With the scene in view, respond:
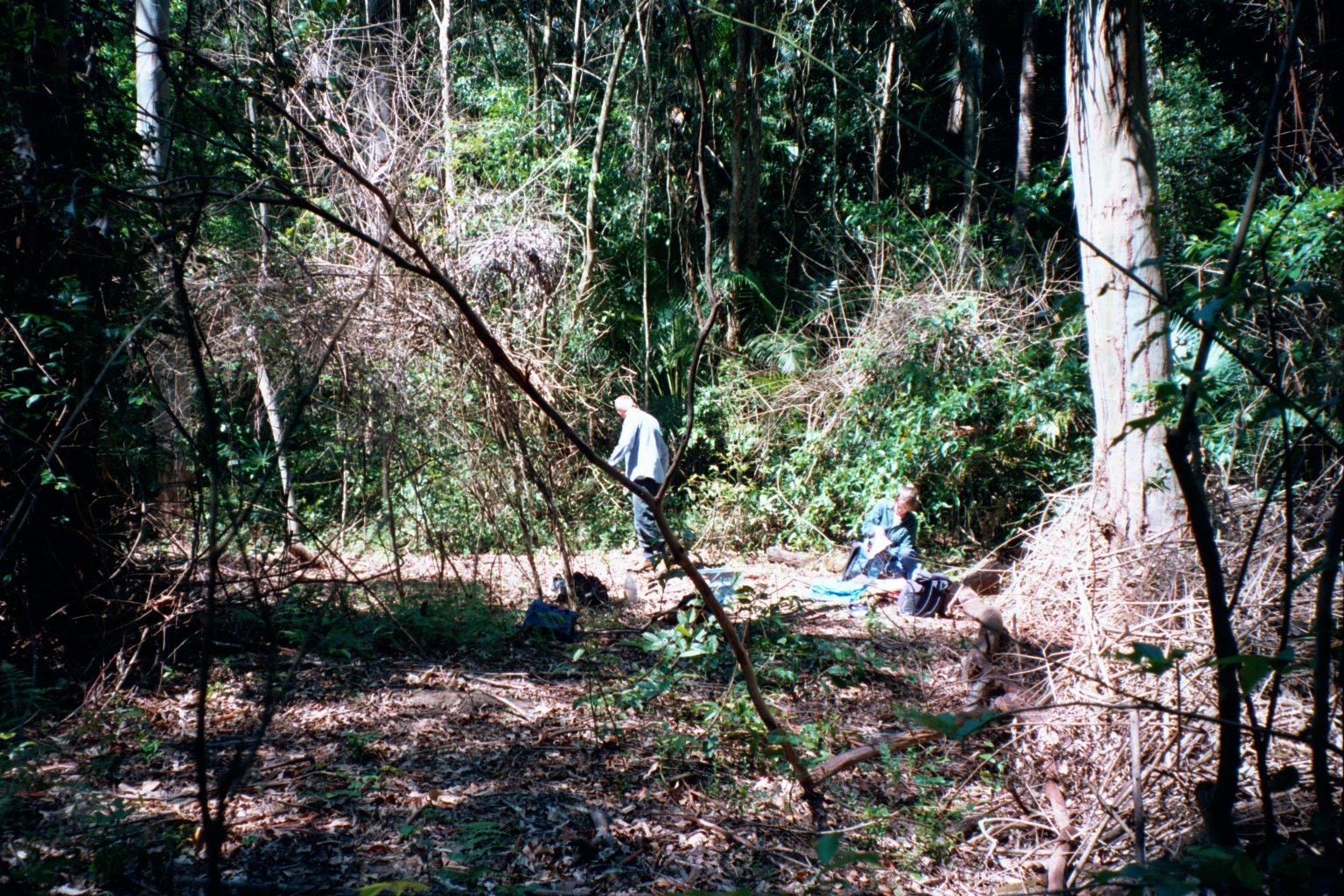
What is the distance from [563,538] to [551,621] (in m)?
2.17

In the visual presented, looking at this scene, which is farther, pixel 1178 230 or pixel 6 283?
pixel 1178 230

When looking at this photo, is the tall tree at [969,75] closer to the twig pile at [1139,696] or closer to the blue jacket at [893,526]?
the blue jacket at [893,526]

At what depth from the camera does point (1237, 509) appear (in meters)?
4.20

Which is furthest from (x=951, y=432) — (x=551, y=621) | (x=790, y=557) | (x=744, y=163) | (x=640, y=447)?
(x=744, y=163)

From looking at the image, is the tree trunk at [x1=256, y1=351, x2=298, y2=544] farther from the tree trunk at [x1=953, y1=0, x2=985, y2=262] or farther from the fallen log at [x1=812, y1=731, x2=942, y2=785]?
the tree trunk at [x1=953, y1=0, x2=985, y2=262]

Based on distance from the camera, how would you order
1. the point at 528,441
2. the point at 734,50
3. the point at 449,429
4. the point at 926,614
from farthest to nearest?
the point at 734,50 → the point at 926,614 → the point at 528,441 → the point at 449,429

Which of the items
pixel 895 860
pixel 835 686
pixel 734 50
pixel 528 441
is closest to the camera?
pixel 895 860

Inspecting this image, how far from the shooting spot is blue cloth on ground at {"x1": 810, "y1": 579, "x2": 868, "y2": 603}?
7387 millimetres

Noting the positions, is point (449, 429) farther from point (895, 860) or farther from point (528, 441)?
point (895, 860)

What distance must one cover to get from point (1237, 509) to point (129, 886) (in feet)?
16.2

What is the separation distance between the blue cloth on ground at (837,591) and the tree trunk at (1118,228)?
2.79m

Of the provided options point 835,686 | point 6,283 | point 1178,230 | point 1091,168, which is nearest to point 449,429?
point 6,283

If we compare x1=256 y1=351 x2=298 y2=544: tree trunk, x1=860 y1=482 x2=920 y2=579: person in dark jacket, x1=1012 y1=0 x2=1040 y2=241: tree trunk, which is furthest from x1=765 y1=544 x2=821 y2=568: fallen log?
A: x1=1012 y1=0 x2=1040 y2=241: tree trunk

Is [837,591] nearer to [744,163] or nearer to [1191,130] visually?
[744,163]
